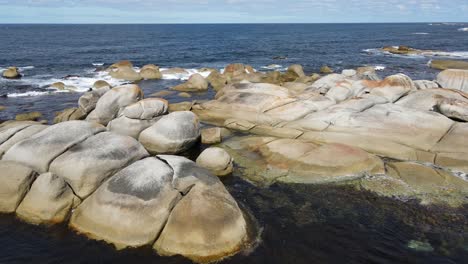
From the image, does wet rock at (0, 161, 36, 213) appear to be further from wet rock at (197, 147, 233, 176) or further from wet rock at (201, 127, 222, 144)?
wet rock at (201, 127, 222, 144)

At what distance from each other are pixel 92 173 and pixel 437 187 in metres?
12.6

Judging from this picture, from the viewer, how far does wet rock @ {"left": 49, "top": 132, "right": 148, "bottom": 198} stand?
39.0 feet

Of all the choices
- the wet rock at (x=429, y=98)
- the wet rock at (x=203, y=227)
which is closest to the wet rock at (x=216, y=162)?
the wet rock at (x=203, y=227)

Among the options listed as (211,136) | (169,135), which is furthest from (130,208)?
(211,136)

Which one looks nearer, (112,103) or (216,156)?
(216,156)

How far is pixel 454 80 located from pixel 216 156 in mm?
18470

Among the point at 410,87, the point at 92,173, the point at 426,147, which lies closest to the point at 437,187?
the point at 426,147

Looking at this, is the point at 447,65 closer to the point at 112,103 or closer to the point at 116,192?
the point at 112,103

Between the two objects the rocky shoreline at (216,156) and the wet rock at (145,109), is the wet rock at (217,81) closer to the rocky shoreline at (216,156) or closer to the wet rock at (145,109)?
the rocky shoreline at (216,156)

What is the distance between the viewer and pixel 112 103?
19703 mm

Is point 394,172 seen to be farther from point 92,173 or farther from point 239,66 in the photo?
point 239,66

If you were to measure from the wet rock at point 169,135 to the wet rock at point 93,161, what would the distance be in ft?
11.3

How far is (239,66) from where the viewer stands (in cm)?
4141

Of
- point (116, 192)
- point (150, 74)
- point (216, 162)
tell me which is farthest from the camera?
point (150, 74)
